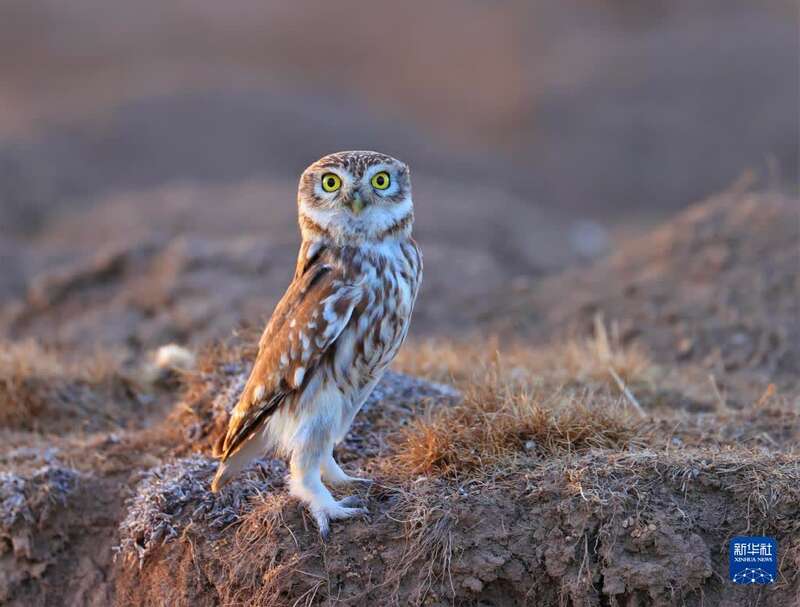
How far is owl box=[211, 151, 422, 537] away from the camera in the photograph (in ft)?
16.6

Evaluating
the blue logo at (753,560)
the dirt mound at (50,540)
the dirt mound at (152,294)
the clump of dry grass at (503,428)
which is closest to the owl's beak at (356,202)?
the clump of dry grass at (503,428)

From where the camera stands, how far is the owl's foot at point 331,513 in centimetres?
516

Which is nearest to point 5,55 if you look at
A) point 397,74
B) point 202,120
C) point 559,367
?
point 202,120

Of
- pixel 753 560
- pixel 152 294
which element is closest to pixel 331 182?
pixel 753 560

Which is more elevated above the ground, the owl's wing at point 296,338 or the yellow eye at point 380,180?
the yellow eye at point 380,180

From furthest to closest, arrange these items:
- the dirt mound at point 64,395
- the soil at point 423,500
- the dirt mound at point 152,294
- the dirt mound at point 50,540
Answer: the dirt mound at point 152,294
the dirt mound at point 64,395
the dirt mound at point 50,540
the soil at point 423,500

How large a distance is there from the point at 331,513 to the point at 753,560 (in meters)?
1.79

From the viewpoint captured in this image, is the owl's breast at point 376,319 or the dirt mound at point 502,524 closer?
the dirt mound at point 502,524

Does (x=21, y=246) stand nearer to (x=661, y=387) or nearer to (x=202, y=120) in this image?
(x=202, y=120)

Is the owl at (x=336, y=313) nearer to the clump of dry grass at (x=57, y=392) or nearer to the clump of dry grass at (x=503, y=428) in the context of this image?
the clump of dry grass at (x=503, y=428)

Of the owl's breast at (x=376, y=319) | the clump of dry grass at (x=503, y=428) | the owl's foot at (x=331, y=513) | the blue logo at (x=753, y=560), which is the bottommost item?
the blue logo at (x=753, y=560)

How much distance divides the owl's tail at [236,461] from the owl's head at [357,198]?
1020 millimetres

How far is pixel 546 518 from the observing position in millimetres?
5062

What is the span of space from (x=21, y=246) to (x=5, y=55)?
37.6ft
